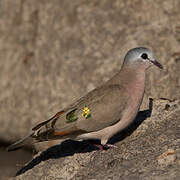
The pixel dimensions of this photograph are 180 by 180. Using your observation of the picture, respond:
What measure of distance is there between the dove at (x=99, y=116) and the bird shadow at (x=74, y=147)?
1.39ft

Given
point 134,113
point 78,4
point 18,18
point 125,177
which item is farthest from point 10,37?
point 125,177

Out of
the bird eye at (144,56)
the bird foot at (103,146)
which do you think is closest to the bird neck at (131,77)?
the bird eye at (144,56)

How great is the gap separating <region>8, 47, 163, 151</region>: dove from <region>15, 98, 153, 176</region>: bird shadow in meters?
0.42

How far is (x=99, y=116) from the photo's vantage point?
20.5ft

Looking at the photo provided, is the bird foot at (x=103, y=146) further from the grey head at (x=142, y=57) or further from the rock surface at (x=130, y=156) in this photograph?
the grey head at (x=142, y=57)

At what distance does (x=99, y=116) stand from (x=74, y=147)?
103cm

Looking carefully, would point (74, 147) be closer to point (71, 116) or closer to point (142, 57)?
point (71, 116)

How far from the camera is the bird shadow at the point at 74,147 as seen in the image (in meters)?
6.72

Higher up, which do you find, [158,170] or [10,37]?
[10,37]

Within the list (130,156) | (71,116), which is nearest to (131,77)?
(71,116)

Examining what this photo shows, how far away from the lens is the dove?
6.21 m

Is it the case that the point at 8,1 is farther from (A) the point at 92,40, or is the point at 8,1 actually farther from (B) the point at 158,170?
(B) the point at 158,170

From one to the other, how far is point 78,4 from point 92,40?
1196 millimetres

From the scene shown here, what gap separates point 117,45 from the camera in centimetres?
1020
